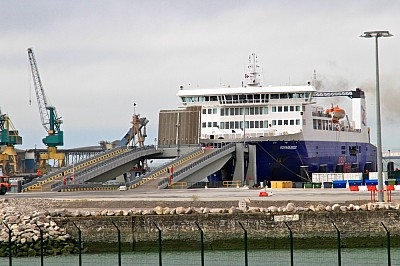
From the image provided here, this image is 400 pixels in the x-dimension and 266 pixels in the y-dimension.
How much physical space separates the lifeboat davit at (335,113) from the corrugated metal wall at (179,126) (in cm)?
1963

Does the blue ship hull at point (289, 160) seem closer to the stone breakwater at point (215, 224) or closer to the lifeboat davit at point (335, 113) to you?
the lifeboat davit at point (335, 113)

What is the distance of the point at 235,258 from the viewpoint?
32094mm

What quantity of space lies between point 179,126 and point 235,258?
62878 millimetres

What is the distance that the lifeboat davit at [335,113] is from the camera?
352 ft

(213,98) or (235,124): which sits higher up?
(213,98)

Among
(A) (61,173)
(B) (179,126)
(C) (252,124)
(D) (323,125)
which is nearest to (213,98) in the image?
(B) (179,126)

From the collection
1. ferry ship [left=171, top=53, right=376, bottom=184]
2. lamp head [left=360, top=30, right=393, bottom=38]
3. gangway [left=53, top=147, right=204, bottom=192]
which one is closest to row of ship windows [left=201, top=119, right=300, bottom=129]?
ferry ship [left=171, top=53, right=376, bottom=184]

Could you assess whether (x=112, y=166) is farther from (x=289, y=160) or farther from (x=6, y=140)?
(x=6, y=140)

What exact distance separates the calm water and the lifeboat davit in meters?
74.1

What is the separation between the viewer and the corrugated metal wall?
93500mm

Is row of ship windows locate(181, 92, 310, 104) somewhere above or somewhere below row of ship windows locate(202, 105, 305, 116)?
above

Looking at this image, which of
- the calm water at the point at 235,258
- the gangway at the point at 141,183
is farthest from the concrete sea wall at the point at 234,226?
the gangway at the point at 141,183

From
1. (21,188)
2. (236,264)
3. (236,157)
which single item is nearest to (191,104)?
(236,157)

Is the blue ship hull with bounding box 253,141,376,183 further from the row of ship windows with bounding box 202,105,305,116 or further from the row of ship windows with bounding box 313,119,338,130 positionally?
the row of ship windows with bounding box 202,105,305,116
